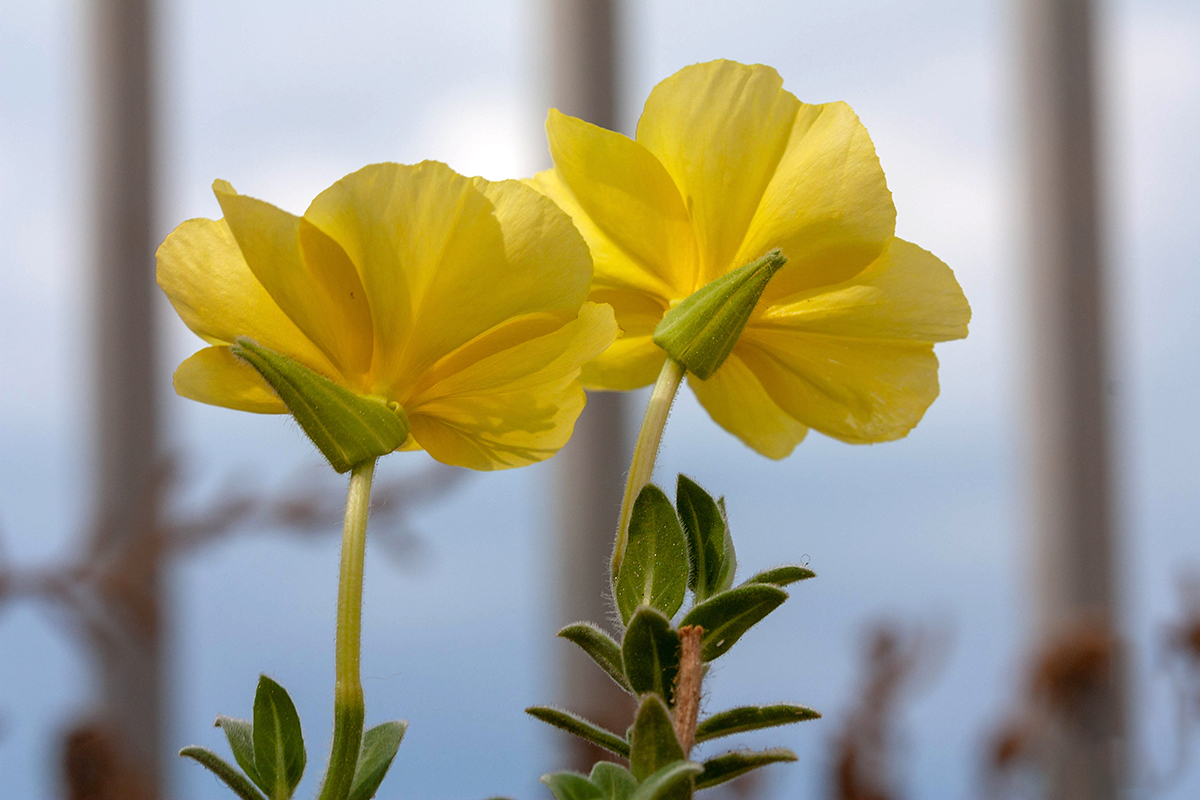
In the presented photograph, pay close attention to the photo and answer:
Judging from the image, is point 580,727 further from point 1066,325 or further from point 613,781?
point 1066,325

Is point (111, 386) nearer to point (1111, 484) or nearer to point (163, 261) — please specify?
point (163, 261)

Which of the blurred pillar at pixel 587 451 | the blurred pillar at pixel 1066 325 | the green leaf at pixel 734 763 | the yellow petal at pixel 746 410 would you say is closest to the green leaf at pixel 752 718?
the green leaf at pixel 734 763

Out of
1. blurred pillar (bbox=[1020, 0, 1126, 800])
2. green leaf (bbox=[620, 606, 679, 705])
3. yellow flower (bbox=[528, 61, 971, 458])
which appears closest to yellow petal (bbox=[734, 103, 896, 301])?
yellow flower (bbox=[528, 61, 971, 458])

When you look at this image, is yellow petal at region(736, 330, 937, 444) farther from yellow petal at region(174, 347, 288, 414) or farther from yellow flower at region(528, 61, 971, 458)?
yellow petal at region(174, 347, 288, 414)

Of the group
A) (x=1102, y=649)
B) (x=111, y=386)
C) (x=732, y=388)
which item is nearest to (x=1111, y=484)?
(x=1102, y=649)

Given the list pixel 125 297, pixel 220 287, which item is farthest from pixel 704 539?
pixel 125 297

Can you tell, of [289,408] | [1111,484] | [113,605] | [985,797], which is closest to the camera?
[289,408]
